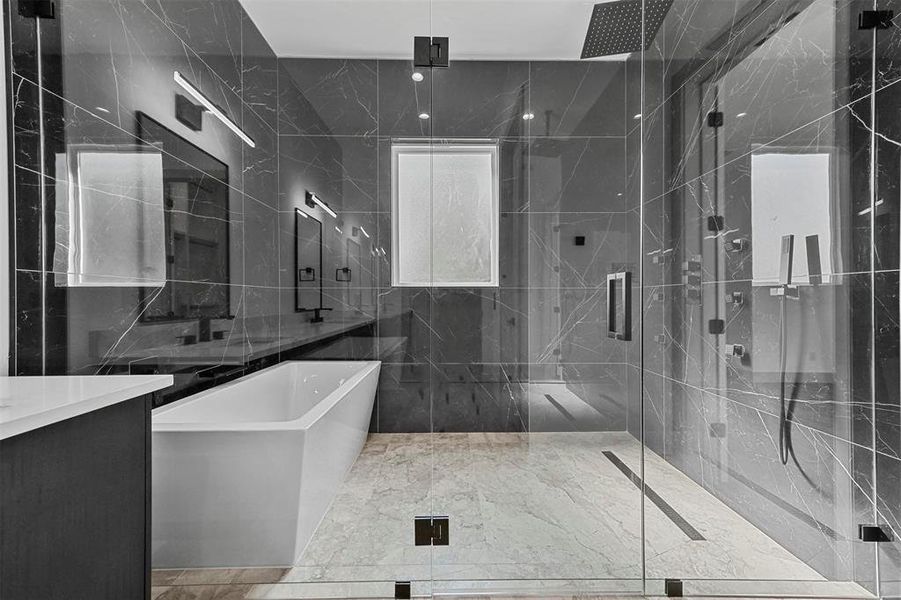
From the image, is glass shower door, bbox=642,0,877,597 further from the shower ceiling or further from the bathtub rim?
the bathtub rim

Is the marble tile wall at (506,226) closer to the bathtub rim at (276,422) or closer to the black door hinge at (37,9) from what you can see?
the bathtub rim at (276,422)

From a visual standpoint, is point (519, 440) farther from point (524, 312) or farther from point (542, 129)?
point (542, 129)

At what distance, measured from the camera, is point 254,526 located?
176 centimetres

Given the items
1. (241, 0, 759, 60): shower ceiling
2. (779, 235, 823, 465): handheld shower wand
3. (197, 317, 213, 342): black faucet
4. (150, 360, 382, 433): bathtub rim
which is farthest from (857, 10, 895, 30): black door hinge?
(197, 317, 213, 342): black faucet

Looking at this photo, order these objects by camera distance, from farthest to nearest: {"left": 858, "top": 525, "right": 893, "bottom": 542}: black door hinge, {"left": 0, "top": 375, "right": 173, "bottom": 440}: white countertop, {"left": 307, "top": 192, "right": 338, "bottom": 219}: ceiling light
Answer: {"left": 307, "top": 192, "right": 338, "bottom": 219}: ceiling light
{"left": 858, "top": 525, "right": 893, "bottom": 542}: black door hinge
{"left": 0, "top": 375, "right": 173, "bottom": 440}: white countertop

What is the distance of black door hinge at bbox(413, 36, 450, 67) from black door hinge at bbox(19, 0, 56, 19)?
1.40 meters

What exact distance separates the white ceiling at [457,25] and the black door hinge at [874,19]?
1039 millimetres

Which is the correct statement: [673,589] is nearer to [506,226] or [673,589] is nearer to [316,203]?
[506,226]

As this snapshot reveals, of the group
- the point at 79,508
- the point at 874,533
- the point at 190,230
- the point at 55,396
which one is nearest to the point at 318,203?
the point at 190,230

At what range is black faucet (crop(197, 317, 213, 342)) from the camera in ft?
7.37

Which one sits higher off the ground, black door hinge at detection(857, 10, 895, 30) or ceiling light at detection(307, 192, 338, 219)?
black door hinge at detection(857, 10, 895, 30)

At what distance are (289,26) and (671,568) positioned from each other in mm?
2892

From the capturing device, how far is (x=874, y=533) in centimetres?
178

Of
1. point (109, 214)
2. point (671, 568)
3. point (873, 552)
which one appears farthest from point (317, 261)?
point (873, 552)
